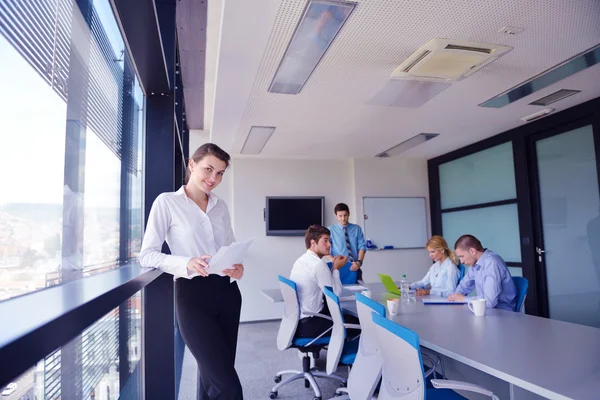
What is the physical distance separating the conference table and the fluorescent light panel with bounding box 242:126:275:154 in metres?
3.17

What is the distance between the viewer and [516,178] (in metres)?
5.75

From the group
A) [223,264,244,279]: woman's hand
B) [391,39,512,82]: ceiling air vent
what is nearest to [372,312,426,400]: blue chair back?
[223,264,244,279]: woman's hand

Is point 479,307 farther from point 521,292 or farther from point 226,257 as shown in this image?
point 226,257

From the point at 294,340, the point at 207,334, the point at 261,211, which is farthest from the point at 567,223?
the point at 207,334

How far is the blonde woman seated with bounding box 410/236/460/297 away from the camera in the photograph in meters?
4.02

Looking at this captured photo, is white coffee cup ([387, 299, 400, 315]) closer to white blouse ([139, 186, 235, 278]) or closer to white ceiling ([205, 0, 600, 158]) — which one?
white blouse ([139, 186, 235, 278])

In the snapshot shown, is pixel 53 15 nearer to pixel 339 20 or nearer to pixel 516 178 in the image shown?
pixel 339 20

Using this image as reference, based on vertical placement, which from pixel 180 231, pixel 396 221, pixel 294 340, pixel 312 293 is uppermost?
pixel 396 221

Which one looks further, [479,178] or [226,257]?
[479,178]

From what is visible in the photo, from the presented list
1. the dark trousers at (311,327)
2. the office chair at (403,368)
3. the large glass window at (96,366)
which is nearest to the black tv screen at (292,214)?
the dark trousers at (311,327)

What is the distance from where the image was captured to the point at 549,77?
3.85 meters

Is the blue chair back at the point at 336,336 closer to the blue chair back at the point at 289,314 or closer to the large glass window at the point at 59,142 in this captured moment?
the blue chair back at the point at 289,314

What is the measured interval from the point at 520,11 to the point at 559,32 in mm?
542

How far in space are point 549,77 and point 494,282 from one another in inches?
82.5
